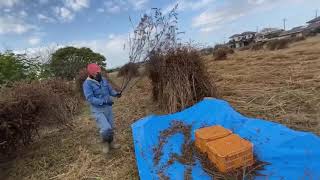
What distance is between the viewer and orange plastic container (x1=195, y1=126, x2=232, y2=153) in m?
3.44

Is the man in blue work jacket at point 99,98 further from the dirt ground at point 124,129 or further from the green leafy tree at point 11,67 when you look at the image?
the green leafy tree at point 11,67

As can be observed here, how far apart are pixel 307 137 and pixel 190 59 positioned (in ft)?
11.0

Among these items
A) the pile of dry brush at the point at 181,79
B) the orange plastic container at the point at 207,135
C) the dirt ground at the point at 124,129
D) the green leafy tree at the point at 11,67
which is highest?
the green leafy tree at the point at 11,67

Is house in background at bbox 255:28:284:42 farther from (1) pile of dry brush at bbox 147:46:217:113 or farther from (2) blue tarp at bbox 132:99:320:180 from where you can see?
(2) blue tarp at bbox 132:99:320:180

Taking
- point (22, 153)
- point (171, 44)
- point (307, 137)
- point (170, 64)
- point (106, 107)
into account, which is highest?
point (171, 44)

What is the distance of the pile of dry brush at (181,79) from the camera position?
19.5 ft

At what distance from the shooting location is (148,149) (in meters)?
3.91

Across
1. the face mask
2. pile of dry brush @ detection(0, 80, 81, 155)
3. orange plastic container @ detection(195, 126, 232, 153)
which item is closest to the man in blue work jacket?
the face mask

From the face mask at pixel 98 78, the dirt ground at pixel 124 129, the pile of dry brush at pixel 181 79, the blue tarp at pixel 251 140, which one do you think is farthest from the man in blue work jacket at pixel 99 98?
the pile of dry brush at pixel 181 79

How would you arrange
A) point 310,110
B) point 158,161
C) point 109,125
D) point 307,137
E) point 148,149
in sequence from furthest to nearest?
1. point 310,110
2. point 109,125
3. point 148,149
4. point 158,161
5. point 307,137

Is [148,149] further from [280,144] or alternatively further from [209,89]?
[209,89]

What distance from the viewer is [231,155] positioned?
3.03 meters

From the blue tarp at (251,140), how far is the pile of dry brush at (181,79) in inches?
39.4

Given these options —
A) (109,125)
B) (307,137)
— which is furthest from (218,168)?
(109,125)
